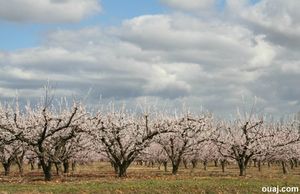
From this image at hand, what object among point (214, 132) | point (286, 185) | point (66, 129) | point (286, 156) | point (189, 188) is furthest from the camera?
point (286, 156)

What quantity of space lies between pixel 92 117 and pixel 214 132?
21598 mm

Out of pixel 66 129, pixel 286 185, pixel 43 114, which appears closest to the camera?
pixel 286 185

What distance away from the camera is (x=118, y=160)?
47500mm

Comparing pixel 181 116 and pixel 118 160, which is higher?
pixel 181 116

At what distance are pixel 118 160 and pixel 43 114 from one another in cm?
1110

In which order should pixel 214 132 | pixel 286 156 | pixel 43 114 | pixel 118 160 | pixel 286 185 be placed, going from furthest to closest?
pixel 286 156
pixel 214 132
pixel 118 160
pixel 43 114
pixel 286 185

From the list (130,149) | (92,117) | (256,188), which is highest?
(92,117)

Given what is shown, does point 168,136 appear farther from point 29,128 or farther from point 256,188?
point 256,188

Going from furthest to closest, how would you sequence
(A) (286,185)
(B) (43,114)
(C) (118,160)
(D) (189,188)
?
(C) (118,160) < (B) (43,114) < (A) (286,185) < (D) (189,188)

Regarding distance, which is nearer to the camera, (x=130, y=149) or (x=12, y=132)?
(x=12, y=132)

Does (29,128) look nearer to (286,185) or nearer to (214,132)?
(286,185)

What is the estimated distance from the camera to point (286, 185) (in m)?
33.5

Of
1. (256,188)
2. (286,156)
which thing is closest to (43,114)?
(256,188)

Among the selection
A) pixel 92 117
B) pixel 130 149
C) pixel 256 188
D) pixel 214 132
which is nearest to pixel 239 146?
pixel 214 132
